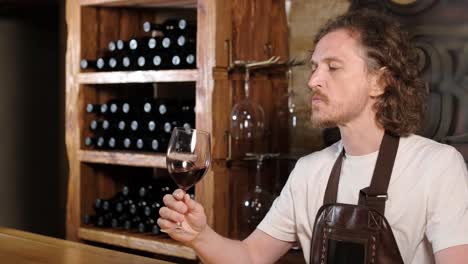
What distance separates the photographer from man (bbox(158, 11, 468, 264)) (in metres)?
1.91

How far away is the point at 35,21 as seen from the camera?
19.9 feet

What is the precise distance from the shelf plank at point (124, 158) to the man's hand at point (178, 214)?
1607 millimetres

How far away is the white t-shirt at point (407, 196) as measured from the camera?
6.22 feet

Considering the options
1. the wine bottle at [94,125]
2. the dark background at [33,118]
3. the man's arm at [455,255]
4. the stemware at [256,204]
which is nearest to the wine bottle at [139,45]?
the wine bottle at [94,125]

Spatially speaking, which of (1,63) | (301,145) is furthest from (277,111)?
(1,63)

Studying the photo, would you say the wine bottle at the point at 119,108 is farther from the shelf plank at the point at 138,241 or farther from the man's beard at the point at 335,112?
the man's beard at the point at 335,112

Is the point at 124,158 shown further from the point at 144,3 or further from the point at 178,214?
the point at 178,214

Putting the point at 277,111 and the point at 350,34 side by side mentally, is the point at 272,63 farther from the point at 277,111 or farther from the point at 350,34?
the point at 350,34

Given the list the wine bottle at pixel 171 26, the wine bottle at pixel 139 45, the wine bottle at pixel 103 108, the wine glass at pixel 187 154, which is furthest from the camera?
the wine bottle at pixel 103 108

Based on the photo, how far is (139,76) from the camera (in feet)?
11.7

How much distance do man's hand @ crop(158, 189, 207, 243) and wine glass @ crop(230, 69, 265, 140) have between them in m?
1.24

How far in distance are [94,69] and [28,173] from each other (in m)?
2.48

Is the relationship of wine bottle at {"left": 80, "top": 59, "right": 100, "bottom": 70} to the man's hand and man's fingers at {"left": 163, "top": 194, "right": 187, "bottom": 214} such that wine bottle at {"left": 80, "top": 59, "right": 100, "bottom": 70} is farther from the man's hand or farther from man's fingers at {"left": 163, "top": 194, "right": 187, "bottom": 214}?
man's fingers at {"left": 163, "top": 194, "right": 187, "bottom": 214}

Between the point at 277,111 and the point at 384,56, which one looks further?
the point at 277,111
